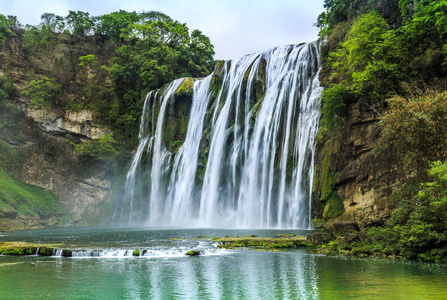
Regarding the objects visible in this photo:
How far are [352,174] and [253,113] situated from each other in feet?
43.9

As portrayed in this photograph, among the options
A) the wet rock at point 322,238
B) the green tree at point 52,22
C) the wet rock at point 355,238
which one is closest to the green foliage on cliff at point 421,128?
the wet rock at point 355,238

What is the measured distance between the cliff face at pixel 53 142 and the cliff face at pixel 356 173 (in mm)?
30853

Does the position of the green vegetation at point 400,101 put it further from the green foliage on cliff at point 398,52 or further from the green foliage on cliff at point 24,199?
the green foliage on cliff at point 24,199

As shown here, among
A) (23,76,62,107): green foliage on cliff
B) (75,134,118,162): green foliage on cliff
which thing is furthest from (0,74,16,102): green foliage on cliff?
(75,134,118,162): green foliage on cliff

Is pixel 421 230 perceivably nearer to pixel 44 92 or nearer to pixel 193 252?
pixel 193 252

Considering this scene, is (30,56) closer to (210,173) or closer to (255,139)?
(210,173)

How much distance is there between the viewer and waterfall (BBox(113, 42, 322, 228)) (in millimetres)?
31562

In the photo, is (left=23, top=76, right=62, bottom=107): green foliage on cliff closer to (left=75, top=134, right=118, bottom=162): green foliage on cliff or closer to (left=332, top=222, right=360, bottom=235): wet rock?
(left=75, top=134, right=118, bottom=162): green foliage on cliff

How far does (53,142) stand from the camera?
5138cm

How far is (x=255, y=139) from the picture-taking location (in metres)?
35.4

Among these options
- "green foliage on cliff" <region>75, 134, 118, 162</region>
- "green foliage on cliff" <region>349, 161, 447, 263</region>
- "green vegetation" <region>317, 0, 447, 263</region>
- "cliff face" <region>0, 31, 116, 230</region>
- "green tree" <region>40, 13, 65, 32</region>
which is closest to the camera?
"green foliage on cliff" <region>349, 161, 447, 263</region>

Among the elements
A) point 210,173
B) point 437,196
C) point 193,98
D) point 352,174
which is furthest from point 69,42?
point 437,196

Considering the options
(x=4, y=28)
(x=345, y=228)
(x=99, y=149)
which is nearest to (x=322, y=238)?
(x=345, y=228)

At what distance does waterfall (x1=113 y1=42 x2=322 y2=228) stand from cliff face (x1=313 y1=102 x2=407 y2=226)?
5.61 feet
